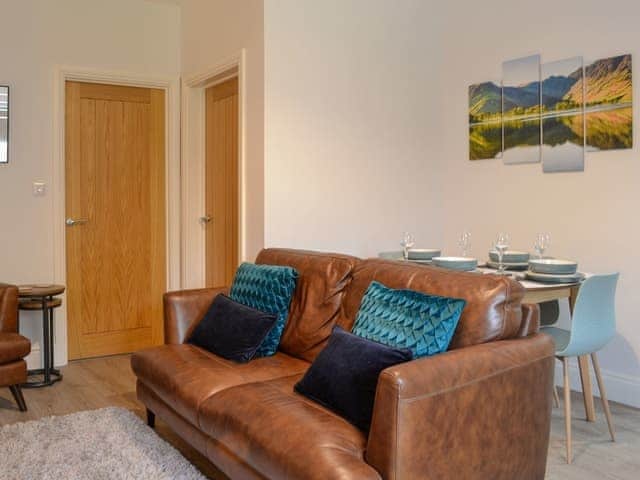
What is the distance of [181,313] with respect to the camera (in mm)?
3102

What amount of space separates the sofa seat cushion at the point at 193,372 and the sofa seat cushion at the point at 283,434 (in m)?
0.11

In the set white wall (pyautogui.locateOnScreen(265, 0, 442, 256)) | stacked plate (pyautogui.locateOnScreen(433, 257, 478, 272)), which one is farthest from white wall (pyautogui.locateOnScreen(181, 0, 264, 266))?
stacked plate (pyautogui.locateOnScreen(433, 257, 478, 272))

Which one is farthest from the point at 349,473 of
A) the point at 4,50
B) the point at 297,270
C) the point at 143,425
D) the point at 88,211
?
the point at 4,50

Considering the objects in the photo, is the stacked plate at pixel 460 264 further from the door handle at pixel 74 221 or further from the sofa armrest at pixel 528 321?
the door handle at pixel 74 221

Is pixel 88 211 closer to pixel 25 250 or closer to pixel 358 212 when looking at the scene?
pixel 25 250

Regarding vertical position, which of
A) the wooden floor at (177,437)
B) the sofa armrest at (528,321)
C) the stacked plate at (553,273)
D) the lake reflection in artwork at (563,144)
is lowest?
the wooden floor at (177,437)

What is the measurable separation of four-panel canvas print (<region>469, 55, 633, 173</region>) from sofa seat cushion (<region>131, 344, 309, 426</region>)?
2162 millimetres

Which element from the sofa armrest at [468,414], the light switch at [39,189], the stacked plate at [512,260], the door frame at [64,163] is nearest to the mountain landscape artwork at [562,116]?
the stacked plate at [512,260]

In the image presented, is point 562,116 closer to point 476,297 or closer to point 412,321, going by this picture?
point 476,297

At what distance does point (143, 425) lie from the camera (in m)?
3.08

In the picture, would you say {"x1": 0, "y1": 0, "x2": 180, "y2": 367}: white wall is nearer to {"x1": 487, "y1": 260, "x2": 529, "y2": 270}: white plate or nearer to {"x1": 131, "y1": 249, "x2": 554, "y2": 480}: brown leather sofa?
{"x1": 131, "y1": 249, "x2": 554, "y2": 480}: brown leather sofa

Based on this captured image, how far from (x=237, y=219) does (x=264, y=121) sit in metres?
0.84

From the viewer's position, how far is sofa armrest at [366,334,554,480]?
A: 1692 millimetres

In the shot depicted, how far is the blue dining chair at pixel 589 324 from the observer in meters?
2.79
